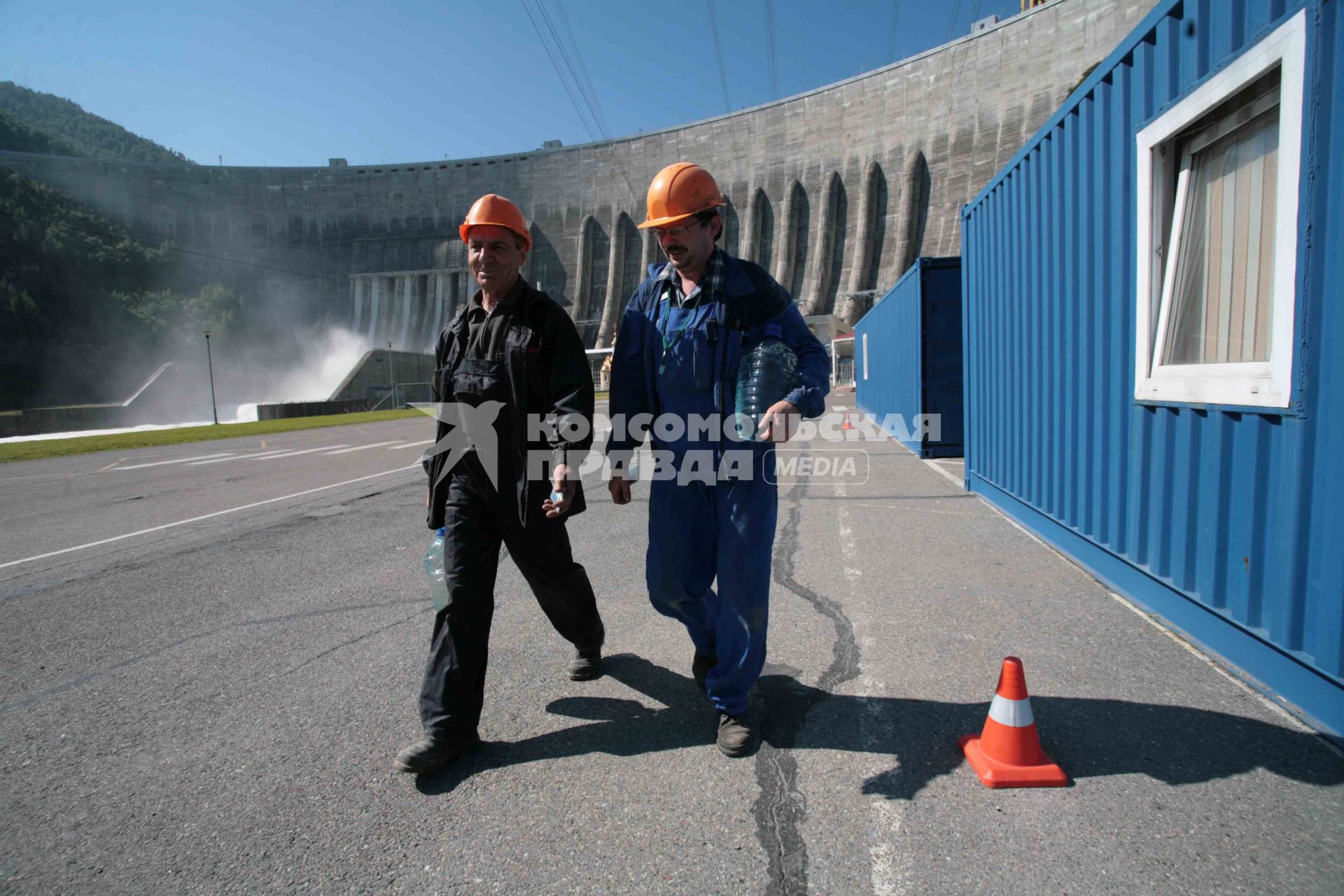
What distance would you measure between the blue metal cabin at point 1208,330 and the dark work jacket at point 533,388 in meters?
2.64

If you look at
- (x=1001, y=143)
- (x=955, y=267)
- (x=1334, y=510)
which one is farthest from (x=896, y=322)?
(x=1001, y=143)

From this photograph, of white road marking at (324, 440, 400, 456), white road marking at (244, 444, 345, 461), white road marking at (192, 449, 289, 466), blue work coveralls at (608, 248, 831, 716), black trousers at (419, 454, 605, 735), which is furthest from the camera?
white road marking at (324, 440, 400, 456)

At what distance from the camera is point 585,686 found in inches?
129

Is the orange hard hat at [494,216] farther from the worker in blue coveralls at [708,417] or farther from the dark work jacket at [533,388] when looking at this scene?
the worker in blue coveralls at [708,417]

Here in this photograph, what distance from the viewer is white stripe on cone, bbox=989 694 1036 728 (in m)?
2.35

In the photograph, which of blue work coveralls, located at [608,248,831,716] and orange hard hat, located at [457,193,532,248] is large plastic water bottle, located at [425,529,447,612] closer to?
blue work coveralls, located at [608,248,831,716]

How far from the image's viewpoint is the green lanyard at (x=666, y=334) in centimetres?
282

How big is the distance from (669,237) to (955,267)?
9096 mm

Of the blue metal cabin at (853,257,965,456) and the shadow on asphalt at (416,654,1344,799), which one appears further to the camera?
the blue metal cabin at (853,257,965,456)

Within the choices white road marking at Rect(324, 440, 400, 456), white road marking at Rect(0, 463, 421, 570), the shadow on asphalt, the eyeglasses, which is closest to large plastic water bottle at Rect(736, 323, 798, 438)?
the eyeglasses

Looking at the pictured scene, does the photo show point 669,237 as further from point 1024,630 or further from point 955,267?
point 955,267

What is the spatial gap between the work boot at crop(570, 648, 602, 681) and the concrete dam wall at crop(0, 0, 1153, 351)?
184ft

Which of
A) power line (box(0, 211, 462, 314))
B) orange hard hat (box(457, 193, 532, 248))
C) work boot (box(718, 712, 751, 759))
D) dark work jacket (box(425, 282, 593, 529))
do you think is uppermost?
power line (box(0, 211, 462, 314))

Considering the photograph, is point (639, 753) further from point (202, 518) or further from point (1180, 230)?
point (202, 518)
